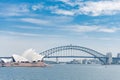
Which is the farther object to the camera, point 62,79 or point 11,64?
point 11,64

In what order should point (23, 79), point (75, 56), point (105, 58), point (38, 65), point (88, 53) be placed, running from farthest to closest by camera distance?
1. point (105, 58)
2. point (88, 53)
3. point (75, 56)
4. point (38, 65)
5. point (23, 79)

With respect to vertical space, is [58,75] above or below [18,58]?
below

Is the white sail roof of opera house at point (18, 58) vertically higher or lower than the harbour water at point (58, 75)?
higher

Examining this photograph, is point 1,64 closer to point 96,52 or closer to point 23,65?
point 23,65

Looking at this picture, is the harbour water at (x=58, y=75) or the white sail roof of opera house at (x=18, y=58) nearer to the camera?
the harbour water at (x=58, y=75)

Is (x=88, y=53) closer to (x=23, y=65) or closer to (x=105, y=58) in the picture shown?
(x=105, y=58)

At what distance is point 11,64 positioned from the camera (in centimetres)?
14975

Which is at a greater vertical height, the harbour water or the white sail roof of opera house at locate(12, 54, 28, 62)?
the white sail roof of opera house at locate(12, 54, 28, 62)

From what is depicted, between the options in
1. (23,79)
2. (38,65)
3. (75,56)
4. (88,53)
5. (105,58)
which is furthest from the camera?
(105,58)

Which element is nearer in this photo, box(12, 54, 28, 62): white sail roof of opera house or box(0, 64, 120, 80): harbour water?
box(0, 64, 120, 80): harbour water

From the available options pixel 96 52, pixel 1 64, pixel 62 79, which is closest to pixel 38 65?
pixel 1 64

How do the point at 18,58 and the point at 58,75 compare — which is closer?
the point at 58,75

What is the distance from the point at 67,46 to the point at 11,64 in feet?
129

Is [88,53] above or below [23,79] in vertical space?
above
